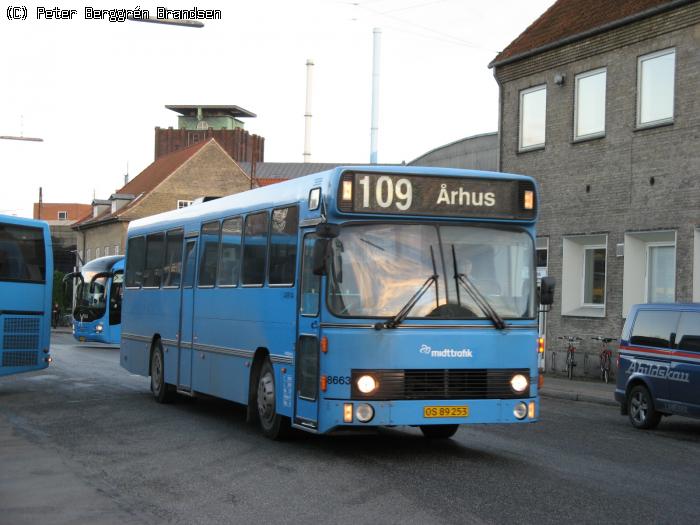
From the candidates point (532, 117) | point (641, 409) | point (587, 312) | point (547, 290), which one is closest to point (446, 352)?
point (547, 290)

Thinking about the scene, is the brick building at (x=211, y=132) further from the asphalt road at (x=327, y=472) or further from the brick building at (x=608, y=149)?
the asphalt road at (x=327, y=472)

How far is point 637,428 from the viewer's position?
17.6 metres

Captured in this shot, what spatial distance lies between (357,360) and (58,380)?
14.6 metres

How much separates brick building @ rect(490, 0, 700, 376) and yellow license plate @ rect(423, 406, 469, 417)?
1501 centimetres

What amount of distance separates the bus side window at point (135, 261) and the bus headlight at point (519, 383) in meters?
9.90

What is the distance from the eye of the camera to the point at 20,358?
21.6 m

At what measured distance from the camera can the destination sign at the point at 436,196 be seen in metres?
12.0

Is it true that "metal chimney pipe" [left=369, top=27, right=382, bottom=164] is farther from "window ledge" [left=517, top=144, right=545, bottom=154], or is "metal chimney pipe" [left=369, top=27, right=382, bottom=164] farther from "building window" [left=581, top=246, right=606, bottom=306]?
"building window" [left=581, top=246, right=606, bottom=306]

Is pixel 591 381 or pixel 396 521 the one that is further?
pixel 591 381

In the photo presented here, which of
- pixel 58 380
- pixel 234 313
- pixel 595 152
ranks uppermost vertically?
pixel 595 152

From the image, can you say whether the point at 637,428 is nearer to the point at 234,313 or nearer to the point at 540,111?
the point at 234,313

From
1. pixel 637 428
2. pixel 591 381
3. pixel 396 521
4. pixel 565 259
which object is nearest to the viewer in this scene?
pixel 396 521

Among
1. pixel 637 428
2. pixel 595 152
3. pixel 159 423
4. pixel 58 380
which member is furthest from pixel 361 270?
pixel 595 152

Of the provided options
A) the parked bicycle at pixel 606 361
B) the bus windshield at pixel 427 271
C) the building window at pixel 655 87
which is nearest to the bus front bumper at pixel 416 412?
the bus windshield at pixel 427 271
